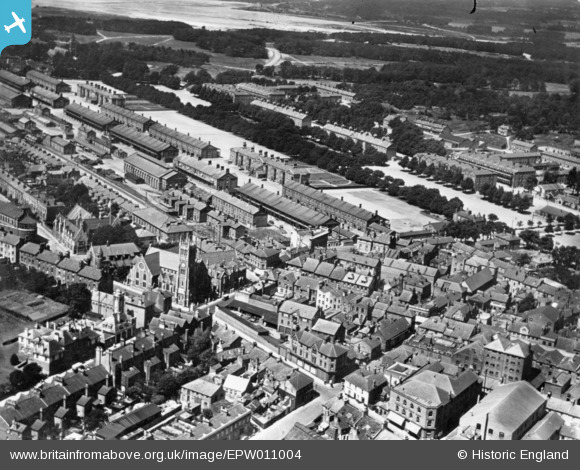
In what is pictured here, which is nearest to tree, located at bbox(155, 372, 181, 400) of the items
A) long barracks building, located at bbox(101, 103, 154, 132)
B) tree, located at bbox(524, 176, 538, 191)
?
tree, located at bbox(524, 176, 538, 191)

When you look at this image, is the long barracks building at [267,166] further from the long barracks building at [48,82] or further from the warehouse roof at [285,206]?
the long barracks building at [48,82]

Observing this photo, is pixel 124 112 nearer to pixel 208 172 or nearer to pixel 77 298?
pixel 208 172

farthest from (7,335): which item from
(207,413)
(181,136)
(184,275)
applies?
(181,136)

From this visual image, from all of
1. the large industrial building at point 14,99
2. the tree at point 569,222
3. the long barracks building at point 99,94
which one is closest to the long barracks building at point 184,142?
the long barracks building at point 99,94

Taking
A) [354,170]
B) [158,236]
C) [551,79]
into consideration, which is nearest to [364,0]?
[551,79]

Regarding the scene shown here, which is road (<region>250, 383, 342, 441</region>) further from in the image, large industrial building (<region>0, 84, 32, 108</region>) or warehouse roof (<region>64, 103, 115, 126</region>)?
large industrial building (<region>0, 84, 32, 108</region>)

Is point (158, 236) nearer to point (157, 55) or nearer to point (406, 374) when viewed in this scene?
point (406, 374)

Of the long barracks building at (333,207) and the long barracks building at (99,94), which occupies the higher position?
the long barracks building at (99,94)
